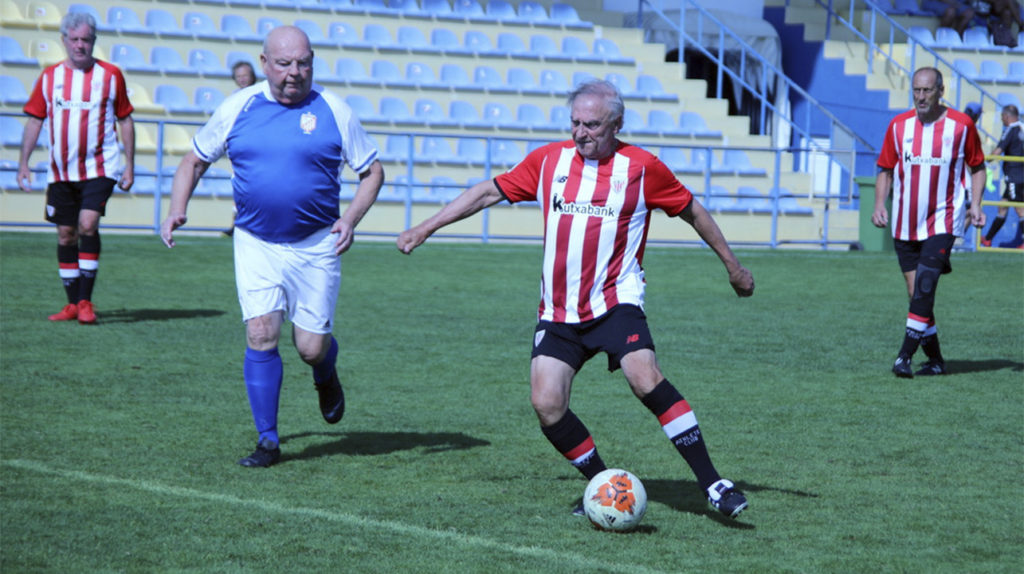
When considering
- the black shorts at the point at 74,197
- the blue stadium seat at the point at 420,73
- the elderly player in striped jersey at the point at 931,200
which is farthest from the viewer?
the blue stadium seat at the point at 420,73

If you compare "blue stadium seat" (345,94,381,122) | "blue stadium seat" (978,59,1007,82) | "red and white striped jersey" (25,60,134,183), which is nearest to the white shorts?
"red and white striped jersey" (25,60,134,183)

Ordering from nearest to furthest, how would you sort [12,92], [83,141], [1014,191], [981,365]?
1. [981,365]
2. [83,141]
3. [12,92]
4. [1014,191]

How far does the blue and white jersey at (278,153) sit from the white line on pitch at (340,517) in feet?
3.99

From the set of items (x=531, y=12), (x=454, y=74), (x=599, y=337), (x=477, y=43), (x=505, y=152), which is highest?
(x=531, y=12)

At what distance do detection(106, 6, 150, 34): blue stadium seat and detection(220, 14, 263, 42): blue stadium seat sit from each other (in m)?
1.27

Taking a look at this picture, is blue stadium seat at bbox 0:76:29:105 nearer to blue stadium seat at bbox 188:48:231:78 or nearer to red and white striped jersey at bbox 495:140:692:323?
blue stadium seat at bbox 188:48:231:78

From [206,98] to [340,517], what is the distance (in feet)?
52.8

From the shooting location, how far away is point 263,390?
6.18 metres

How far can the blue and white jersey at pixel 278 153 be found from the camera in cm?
600

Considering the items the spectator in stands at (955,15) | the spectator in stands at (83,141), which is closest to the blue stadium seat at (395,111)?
the spectator in stands at (83,141)

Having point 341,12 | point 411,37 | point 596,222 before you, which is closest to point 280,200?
point 596,222

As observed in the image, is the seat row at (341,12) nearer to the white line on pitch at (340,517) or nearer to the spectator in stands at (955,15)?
the spectator in stands at (955,15)

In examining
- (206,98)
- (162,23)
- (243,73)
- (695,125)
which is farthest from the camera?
(695,125)

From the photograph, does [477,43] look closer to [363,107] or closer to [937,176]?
[363,107]
